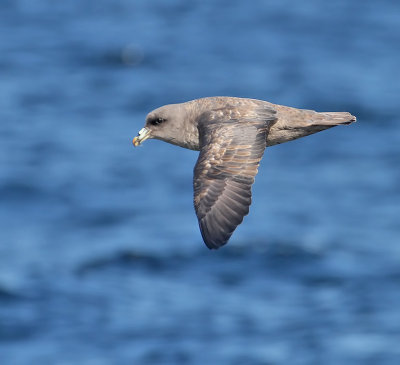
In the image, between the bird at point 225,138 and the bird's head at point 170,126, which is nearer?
the bird at point 225,138

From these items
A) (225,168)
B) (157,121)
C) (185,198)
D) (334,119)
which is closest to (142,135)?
(157,121)

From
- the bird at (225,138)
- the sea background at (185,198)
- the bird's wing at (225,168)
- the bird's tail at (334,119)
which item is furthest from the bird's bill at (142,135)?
the sea background at (185,198)

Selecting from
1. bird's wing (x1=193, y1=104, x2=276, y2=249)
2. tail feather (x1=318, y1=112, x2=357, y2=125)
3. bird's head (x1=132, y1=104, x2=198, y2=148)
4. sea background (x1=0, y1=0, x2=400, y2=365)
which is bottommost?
bird's wing (x1=193, y1=104, x2=276, y2=249)

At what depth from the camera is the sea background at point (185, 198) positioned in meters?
40.7

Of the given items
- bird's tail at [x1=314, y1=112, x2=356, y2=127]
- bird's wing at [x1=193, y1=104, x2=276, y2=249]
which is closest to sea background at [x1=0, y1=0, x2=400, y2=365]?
bird's tail at [x1=314, y1=112, x2=356, y2=127]

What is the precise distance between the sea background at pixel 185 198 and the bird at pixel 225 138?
85.2 feet

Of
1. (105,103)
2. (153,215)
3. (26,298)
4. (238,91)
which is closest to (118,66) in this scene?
(105,103)

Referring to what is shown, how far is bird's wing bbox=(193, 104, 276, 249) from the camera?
10914 mm

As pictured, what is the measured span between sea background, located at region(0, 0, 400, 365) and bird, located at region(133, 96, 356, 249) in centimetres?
2598

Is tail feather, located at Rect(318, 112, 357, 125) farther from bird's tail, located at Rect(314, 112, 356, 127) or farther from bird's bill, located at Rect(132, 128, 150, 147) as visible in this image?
bird's bill, located at Rect(132, 128, 150, 147)

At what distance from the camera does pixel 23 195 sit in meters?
48.4

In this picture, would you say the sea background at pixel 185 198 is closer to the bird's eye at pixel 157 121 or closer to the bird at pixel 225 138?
the bird's eye at pixel 157 121

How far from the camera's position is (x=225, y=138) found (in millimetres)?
11688

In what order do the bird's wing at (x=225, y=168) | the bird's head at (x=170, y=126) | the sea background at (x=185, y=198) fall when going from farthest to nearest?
the sea background at (x=185, y=198) < the bird's head at (x=170, y=126) < the bird's wing at (x=225, y=168)
